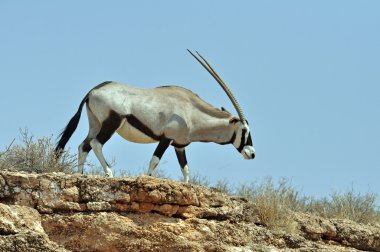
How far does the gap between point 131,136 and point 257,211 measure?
3.17m

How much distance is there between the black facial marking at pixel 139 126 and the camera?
1588 centimetres

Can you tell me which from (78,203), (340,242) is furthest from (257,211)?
(78,203)

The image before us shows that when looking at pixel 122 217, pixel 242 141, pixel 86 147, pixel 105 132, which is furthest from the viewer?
pixel 242 141

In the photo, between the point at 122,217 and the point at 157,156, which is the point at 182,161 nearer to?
the point at 157,156

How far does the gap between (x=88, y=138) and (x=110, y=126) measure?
53cm

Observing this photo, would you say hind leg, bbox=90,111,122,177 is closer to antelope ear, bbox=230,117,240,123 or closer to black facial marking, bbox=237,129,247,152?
antelope ear, bbox=230,117,240,123

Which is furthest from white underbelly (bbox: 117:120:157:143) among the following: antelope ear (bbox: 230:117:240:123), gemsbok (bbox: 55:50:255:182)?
antelope ear (bbox: 230:117:240:123)

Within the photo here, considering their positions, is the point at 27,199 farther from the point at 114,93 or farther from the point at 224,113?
the point at 224,113

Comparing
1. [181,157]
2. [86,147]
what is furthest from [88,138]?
[181,157]

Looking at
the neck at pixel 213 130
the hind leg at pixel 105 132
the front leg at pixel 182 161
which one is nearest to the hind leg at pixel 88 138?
the hind leg at pixel 105 132

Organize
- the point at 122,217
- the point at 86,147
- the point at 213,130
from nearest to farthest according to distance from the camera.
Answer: the point at 122,217 → the point at 86,147 → the point at 213,130

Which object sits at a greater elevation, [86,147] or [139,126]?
[139,126]

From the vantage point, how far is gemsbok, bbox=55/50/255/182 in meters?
15.7

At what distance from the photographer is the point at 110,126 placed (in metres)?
15.7
